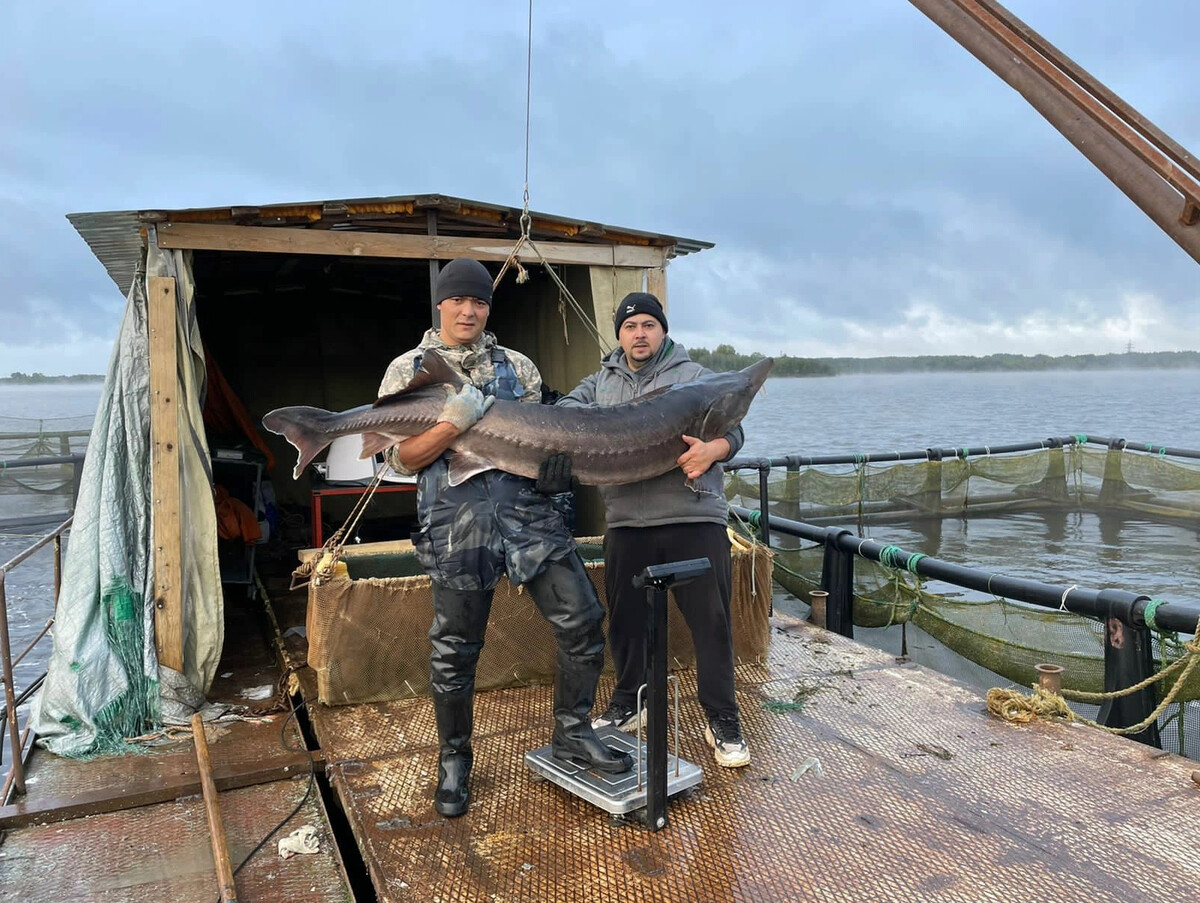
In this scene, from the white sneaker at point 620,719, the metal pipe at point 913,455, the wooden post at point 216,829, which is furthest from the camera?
the metal pipe at point 913,455

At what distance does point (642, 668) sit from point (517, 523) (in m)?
1.10

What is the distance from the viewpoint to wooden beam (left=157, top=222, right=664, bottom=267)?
4.47m

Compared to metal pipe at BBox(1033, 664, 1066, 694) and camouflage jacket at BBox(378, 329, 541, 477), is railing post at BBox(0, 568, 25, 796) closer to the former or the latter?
camouflage jacket at BBox(378, 329, 541, 477)

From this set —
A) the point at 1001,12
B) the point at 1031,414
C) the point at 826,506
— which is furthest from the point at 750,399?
the point at 1031,414

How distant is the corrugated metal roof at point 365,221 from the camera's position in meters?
4.43

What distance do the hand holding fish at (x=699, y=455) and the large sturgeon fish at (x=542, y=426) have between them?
0.16ft

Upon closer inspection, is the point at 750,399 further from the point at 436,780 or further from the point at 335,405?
the point at 335,405

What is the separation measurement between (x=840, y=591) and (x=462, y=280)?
4160mm

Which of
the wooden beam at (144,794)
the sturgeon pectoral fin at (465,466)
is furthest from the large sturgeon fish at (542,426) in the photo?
the wooden beam at (144,794)

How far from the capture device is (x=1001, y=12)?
3.04 meters

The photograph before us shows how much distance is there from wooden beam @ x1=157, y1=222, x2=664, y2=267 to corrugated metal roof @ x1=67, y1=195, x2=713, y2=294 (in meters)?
0.06

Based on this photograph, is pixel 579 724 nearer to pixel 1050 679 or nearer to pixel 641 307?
pixel 641 307

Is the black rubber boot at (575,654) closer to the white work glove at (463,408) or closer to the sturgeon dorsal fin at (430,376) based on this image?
the white work glove at (463,408)

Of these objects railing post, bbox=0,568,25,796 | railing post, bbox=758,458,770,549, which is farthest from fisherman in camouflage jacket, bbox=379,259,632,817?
railing post, bbox=758,458,770,549
